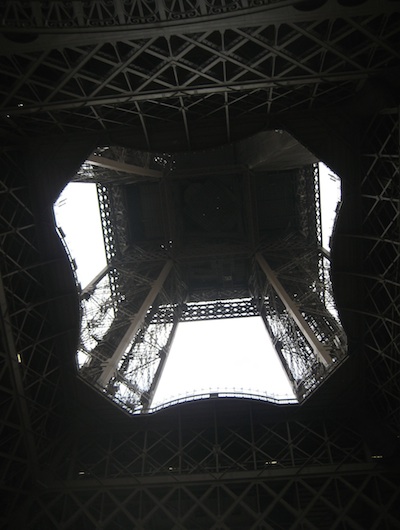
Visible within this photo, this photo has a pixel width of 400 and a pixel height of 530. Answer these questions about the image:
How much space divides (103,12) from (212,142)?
701cm

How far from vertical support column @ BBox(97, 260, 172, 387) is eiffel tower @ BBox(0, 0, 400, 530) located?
0.21 meters

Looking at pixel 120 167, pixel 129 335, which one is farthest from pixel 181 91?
pixel 129 335

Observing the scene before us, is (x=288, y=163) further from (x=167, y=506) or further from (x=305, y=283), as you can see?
(x=167, y=506)

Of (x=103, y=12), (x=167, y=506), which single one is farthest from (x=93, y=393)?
(x=103, y=12)

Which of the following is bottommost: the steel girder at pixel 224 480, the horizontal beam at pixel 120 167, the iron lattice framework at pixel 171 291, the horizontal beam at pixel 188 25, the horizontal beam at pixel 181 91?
the steel girder at pixel 224 480

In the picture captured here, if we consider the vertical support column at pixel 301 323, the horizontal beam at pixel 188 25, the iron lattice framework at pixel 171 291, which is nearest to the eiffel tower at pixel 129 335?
the horizontal beam at pixel 188 25

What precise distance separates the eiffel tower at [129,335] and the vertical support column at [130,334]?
0.21 metres

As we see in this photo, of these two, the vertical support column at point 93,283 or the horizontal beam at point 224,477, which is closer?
the horizontal beam at point 224,477

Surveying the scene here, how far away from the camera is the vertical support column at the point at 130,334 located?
23.2 meters

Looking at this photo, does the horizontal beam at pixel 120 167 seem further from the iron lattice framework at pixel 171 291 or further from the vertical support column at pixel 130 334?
the vertical support column at pixel 130 334

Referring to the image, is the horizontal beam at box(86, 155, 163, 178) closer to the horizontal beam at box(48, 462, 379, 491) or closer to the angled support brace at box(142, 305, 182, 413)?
the angled support brace at box(142, 305, 182, 413)

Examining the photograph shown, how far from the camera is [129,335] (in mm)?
26391

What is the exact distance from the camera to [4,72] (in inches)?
583

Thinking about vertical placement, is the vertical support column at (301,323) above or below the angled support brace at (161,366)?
above
